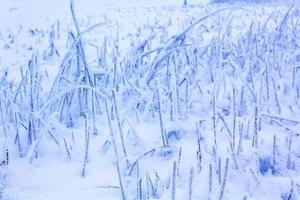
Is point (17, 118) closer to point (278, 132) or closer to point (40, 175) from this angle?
point (40, 175)

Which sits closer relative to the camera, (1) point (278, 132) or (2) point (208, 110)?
(1) point (278, 132)

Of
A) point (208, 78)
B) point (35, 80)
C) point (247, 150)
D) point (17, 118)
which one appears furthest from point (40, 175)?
point (208, 78)

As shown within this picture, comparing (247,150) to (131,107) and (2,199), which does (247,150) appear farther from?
(2,199)

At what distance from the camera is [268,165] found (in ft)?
5.57

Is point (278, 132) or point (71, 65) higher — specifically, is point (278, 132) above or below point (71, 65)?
below

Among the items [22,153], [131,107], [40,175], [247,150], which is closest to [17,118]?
[22,153]

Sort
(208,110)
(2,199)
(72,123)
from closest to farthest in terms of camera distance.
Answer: (2,199) < (72,123) < (208,110)

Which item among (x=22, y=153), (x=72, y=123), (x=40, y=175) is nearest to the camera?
(x=40, y=175)

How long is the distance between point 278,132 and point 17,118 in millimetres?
1232

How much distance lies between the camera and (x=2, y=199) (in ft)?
4.69

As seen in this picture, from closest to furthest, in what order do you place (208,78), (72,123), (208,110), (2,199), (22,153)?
(2,199) → (22,153) → (72,123) → (208,110) → (208,78)

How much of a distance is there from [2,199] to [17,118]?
0.62 m

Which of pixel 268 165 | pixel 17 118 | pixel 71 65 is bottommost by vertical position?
pixel 268 165

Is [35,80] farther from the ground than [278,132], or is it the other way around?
[35,80]
